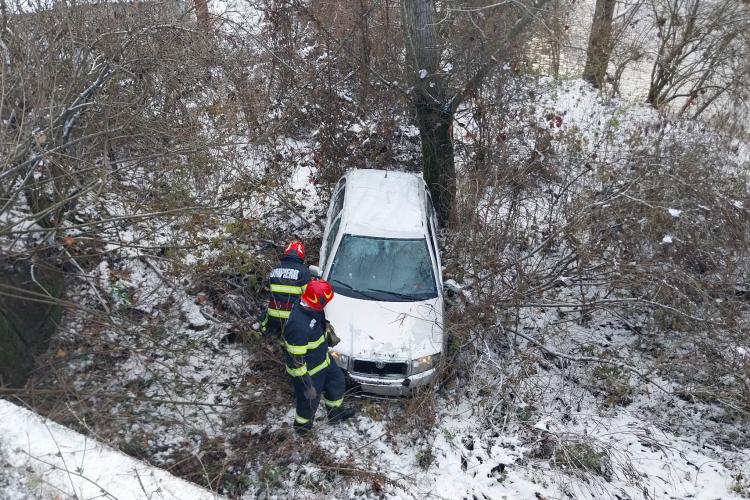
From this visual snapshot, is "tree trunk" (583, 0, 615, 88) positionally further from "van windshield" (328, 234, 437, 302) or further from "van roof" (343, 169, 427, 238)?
"van windshield" (328, 234, 437, 302)

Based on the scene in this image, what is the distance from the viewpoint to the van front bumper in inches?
198

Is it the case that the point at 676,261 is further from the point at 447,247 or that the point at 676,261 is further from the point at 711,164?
the point at 447,247

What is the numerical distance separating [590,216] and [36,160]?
6.02 m

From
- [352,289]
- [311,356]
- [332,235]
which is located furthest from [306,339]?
[332,235]

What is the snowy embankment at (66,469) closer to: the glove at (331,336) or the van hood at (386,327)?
the glove at (331,336)

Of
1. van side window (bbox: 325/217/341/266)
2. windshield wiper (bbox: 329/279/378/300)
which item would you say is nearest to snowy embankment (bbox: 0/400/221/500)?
windshield wiper (bbox: 329/279/378/300)

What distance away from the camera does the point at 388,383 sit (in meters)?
5.03

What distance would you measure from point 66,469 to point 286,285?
227cm

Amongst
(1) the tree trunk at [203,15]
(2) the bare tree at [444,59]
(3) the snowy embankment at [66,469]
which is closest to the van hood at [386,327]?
(3) the snowy embankment at [66,469]

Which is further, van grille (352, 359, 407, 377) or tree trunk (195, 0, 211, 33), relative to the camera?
tree trunk (195, 0, 211, 33)

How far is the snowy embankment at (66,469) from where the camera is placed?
11.2ft

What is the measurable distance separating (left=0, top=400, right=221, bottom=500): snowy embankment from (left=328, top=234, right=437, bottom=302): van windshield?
2.60 meters

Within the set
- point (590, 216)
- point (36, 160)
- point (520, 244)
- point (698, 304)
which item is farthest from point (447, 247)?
point (36, 160)

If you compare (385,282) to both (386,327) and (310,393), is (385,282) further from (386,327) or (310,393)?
(310,393)
